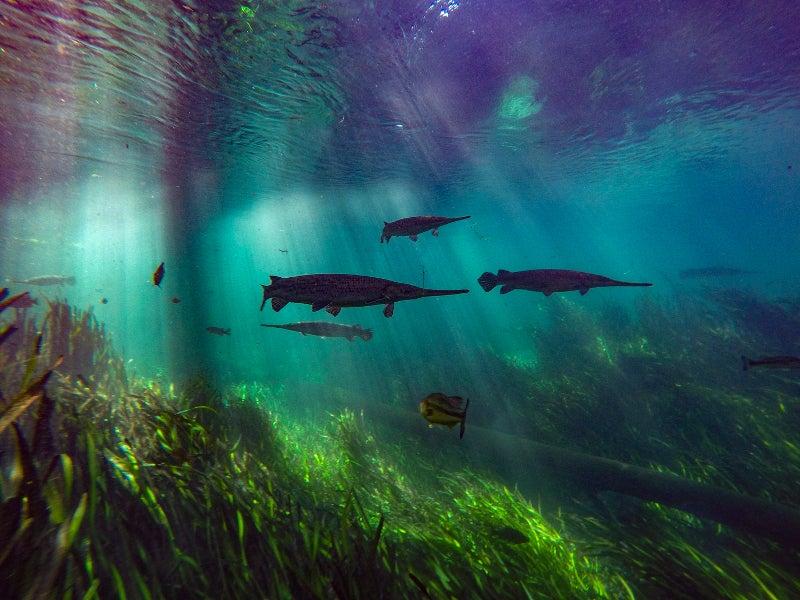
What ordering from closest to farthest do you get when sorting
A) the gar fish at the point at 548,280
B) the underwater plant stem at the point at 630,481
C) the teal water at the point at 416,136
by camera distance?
the underwater plant stem at the point at 630,481 → the gar fish at the point at 548,280 → the teal water at the point at 416,136

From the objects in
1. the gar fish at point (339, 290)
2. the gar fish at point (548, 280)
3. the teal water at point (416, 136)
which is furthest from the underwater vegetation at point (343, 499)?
the gar fish at point (548, 280)

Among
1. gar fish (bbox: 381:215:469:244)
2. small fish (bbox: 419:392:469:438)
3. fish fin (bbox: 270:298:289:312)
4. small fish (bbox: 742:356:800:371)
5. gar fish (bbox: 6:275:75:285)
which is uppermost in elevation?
gar fish (bbox: 6:275:75:285)

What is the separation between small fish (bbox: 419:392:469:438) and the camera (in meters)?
3.22

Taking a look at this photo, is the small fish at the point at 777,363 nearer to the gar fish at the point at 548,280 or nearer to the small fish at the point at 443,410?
the gar fish at the point at 548,280

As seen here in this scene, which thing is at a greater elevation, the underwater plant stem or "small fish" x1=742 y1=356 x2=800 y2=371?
"small fish" x1=742 y1=356 x2=800 y2=371

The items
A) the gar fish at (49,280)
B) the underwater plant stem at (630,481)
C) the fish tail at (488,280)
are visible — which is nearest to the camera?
the underwater plant stem at (630,481)

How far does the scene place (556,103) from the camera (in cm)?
1447

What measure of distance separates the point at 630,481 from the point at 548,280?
3966 millimetres

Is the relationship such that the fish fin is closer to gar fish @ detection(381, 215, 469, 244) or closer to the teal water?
the teal water

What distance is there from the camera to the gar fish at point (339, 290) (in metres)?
3.83

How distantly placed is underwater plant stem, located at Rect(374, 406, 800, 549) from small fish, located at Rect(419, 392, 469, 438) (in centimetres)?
514

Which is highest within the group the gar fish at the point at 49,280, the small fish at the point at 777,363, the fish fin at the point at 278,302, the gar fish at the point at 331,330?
the gar fish at the point at 49,280

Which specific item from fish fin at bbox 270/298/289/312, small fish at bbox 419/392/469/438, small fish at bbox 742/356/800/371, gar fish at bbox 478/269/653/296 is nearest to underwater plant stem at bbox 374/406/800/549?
small fish at bbox 742/356/800/371

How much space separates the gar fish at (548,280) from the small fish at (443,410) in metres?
3.56
